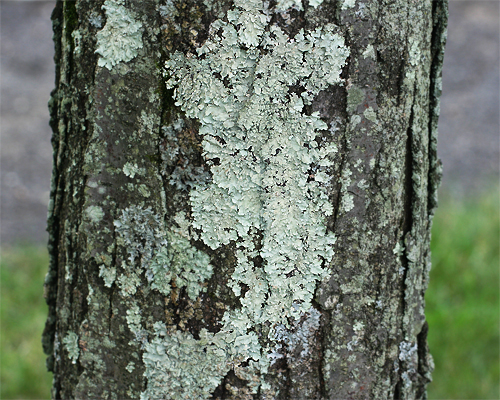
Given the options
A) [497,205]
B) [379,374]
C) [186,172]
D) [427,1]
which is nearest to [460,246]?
[497,205]

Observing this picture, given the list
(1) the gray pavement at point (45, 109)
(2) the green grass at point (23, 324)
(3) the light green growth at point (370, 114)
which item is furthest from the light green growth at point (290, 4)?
(1) the gray pavement at point (45, 109)

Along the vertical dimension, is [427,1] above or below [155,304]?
above

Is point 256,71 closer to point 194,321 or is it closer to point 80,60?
point 80,60

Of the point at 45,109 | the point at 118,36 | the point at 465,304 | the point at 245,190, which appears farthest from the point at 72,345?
the point at 45,109

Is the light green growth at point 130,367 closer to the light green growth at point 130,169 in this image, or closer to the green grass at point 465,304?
the light green growth at point 130,169

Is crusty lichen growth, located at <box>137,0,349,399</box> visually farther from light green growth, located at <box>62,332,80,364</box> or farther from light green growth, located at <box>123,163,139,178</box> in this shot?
light green growth, located at <box>62,332,80,364</box>

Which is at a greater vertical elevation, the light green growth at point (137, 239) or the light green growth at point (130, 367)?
the light green growth at point (137, 239)
